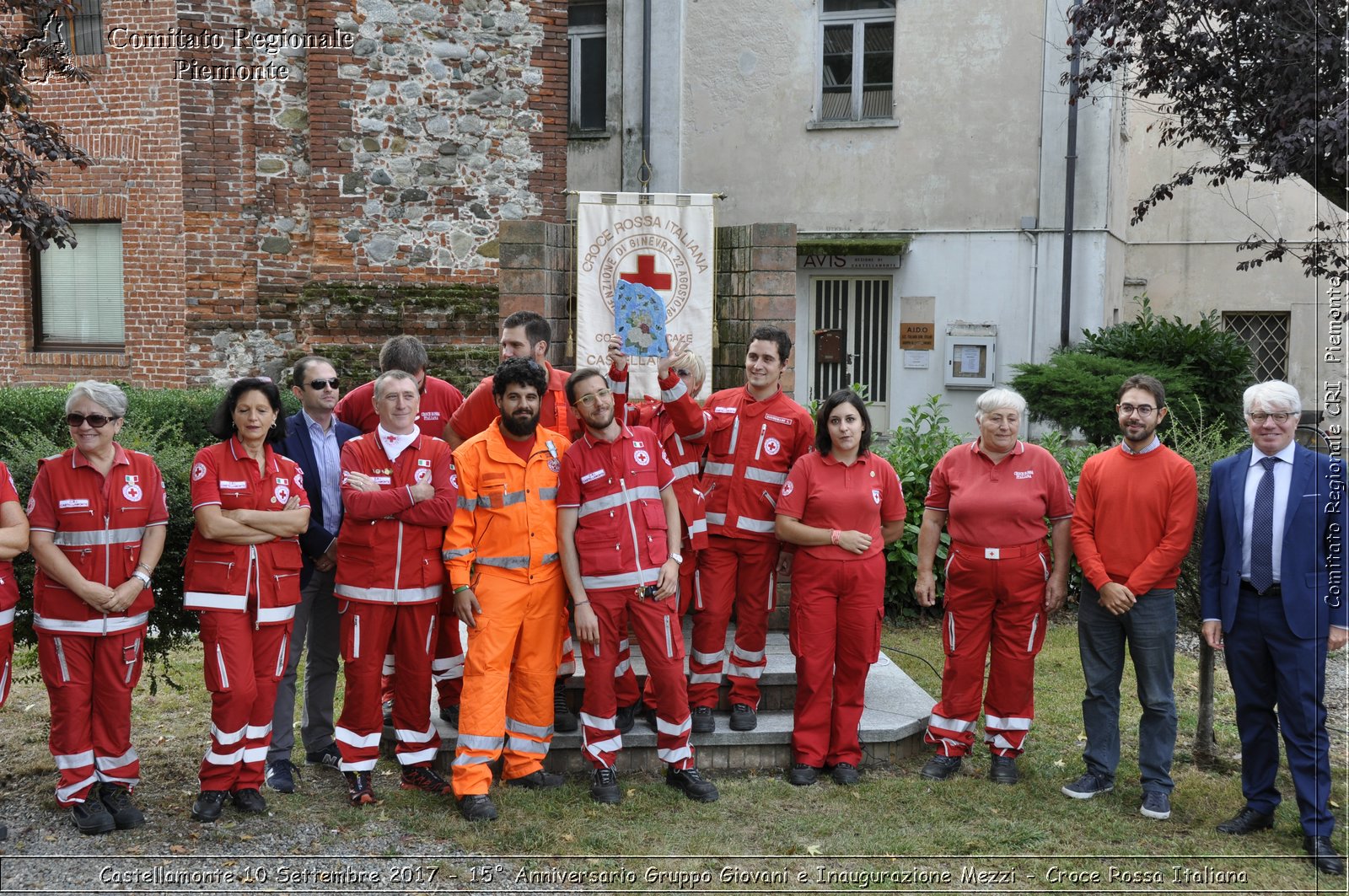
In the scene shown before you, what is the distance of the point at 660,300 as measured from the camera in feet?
24.1

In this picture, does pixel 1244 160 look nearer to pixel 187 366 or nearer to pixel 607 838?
pixel 607 838

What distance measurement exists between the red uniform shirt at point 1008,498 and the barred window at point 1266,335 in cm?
1589

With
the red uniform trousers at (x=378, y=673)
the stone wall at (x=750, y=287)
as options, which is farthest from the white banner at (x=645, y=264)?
the red uniform trousers at (x=378, y=673)

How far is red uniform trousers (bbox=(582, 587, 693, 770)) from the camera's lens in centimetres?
525

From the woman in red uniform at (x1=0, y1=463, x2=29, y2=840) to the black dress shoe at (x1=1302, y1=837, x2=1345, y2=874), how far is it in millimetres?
5519

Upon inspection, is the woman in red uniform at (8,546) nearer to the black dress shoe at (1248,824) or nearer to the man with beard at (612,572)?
the man with beard at (612,572)

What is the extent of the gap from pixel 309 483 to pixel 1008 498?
3378mm

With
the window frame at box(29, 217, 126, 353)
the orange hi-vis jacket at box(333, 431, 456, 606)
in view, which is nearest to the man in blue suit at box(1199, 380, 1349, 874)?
the orange hi-vis jacket at box(333, 431, 456, 606)

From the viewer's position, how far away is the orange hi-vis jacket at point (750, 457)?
5809 mm

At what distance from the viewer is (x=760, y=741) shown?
5707mm

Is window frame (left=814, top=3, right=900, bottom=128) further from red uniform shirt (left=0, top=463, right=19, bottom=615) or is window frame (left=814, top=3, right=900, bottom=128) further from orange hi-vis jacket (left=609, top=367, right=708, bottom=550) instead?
red uniform shirt (left=0, top=463, right=19, bottom=615)

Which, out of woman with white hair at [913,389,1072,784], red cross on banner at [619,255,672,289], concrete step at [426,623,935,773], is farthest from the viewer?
red cross on banner at [619,255,672,289]

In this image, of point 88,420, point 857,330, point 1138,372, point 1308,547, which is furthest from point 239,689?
point 857,330

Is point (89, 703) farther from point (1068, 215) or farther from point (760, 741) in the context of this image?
point (1068, 215)
